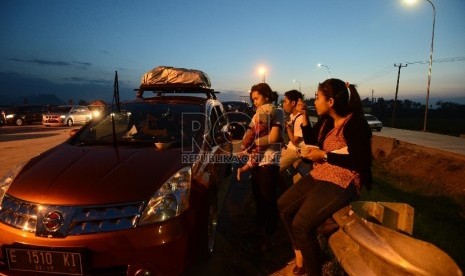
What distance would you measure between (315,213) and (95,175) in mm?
1891

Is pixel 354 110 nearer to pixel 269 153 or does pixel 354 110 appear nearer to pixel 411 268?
pixel 411 268

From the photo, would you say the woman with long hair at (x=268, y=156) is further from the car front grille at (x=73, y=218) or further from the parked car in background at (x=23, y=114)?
the parked car in background at (x=23, y=114)

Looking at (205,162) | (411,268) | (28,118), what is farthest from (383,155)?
(28,118)

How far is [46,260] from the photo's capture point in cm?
253

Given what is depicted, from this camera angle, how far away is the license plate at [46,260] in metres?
2.51

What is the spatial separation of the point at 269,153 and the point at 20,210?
2.69 m

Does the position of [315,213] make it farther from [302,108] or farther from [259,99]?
[259,99]

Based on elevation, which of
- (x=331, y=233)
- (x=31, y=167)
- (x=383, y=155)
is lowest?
(x=383, y=155)

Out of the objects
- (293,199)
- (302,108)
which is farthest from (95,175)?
(302,108)

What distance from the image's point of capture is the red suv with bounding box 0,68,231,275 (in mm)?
2555

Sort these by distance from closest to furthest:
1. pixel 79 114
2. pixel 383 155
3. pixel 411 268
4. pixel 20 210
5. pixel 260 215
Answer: pixel 411 268 → pixel 20 210 → pixel 260 215 → pixel 383 155 → pixel 79 114

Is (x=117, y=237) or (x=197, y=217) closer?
(x=117, y=237)

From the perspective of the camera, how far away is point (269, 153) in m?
4.32

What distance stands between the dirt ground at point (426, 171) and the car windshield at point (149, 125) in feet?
19.7
